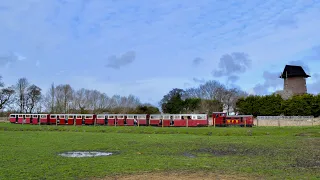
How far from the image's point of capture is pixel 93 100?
9600cm

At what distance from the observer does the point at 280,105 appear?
6356cm

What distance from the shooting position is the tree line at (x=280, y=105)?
5962cm

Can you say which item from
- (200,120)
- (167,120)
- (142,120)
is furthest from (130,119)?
(200,120)

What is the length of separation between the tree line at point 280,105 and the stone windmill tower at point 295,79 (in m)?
13.8

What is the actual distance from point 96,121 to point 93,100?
3884cm

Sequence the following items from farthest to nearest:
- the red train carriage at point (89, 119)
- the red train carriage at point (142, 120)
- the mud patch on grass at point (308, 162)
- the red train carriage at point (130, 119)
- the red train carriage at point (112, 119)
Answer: the red train carriage at point (89, 119)
the red train carriage at point (112, 119)
the red train carriage at point (130, 119)
the red train carriage at point (142, 120)
the mud patch on grass at point (308, 162)

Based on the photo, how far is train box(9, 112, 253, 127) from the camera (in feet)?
167

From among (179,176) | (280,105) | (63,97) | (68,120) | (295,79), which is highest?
(295,79)

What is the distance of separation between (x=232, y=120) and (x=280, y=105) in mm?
17432

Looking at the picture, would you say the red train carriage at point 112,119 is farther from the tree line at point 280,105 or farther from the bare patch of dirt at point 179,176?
the bare patch of dirt at point 179,176

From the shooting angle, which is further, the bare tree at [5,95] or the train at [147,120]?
the bare tree at [5,95]

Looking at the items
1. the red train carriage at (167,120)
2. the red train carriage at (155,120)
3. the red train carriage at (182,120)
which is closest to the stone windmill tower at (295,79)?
the red train carriage at (182,120)

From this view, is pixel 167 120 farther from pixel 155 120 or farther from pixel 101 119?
pixel 101 119

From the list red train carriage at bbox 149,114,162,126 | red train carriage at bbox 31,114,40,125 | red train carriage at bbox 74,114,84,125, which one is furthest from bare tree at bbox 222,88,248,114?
red train carriage at bbox 31,114,40,125
